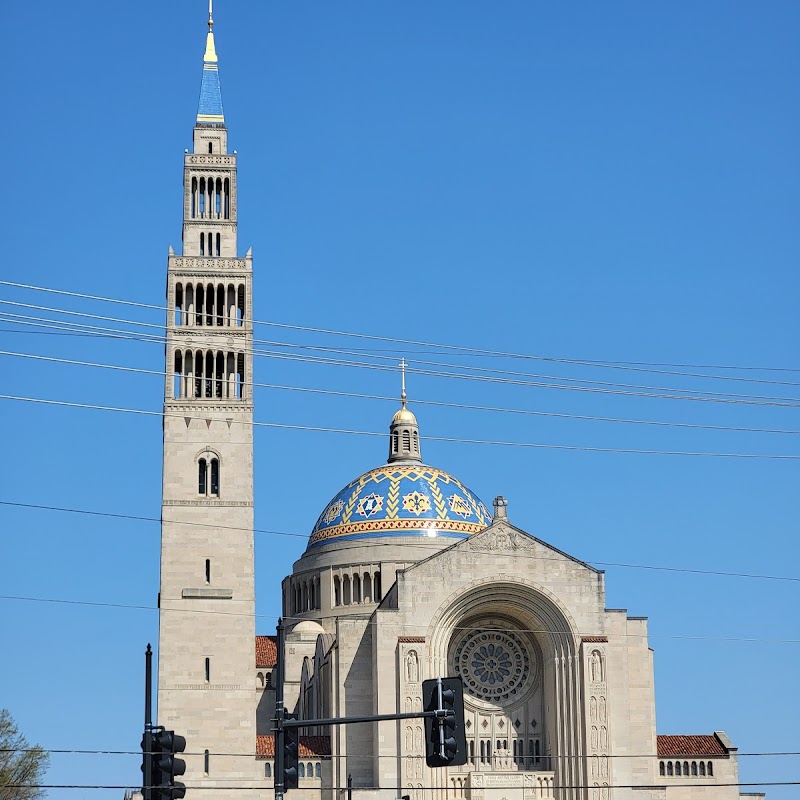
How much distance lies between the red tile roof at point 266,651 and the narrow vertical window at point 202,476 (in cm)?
2032

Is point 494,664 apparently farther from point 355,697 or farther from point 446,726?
point 446,726

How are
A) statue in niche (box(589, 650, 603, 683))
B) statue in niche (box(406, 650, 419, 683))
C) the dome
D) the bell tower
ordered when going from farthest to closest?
1. the dome
2. statue in niche (box(589, 650, 603, 683))
3. statue in niche (box(406, 650, 419, 683))
4. the bell tower

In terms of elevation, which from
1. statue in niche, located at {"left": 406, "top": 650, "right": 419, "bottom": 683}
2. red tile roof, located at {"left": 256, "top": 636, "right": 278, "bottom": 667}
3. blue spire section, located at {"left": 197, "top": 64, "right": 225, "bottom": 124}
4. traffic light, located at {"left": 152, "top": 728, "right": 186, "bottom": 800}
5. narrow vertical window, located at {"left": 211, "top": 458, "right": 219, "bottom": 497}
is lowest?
traffic light, located at {"left": 152, "top": 728, "right": 186, "bottom": 800}

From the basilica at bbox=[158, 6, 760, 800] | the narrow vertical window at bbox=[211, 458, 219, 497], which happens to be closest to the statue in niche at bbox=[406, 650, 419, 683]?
the basilica at bbox=[158, 6, 760, 800]

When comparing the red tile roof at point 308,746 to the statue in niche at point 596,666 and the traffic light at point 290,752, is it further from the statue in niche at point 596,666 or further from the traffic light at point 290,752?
the traffic light at point 290,752

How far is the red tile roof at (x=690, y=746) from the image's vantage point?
220 feet

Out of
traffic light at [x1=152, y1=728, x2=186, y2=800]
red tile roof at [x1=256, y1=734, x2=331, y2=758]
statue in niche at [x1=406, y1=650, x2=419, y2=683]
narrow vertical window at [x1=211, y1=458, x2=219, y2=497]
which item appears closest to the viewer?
traffic light at [x1=152, y1=728, x2=186, y2=800]

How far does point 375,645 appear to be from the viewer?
2525 inches

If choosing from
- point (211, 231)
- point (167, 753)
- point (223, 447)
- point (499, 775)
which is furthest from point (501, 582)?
point (167, 753)

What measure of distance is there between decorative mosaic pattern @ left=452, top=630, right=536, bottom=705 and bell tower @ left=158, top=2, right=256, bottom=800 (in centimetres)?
1142

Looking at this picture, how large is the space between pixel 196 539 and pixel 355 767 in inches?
426

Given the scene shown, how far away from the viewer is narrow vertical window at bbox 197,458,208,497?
62438mm

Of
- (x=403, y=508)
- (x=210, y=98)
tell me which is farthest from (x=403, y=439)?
(x=210, y=98)

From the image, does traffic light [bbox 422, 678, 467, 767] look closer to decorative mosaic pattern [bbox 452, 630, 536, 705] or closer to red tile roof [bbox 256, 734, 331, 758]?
red tile roof [bbox 256, 734, 331, 758]
